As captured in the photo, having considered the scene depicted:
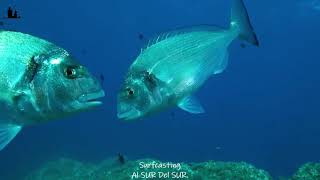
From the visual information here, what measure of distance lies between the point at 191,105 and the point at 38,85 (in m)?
1.78

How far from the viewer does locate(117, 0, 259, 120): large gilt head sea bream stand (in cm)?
339

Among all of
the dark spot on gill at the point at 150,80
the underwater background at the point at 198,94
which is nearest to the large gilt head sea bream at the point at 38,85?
the dark spot on gill at the point at 150,80

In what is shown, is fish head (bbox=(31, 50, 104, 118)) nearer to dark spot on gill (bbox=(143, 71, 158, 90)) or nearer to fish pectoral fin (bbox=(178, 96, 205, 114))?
dark spot on gill (bbox=(143, 71, 158, 90))

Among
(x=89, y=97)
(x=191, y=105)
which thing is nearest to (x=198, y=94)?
(x=191, y=105)

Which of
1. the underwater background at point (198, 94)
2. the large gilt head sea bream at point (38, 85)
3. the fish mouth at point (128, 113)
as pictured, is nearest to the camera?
the large gilt head sea bream at point (38, 85)

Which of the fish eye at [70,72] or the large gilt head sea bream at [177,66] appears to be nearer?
the fish eye at [70,72]

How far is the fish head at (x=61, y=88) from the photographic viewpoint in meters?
2.60

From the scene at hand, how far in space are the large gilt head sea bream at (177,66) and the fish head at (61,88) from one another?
2.36 ft

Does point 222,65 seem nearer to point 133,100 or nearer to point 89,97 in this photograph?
point 133,100

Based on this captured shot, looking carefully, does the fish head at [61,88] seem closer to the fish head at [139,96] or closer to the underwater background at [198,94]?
the fish head at [139,96]

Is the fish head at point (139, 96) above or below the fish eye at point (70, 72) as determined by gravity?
below

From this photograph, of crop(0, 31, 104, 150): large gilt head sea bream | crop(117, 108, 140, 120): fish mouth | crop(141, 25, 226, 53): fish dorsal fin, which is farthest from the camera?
crop(141, 25, 226, 53): fish dorsal fin

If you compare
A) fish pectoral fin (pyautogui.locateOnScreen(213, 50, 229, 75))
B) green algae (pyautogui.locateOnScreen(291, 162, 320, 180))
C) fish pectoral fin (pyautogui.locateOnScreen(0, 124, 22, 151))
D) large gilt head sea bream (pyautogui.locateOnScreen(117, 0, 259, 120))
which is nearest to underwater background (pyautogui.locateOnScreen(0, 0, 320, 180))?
green algae (pyautogui.locateOnScreen(291, 162, 320, 180))

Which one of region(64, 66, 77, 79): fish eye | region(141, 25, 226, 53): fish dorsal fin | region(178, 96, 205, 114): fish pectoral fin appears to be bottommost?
region(178, 96, 205, 114): fish pectoral fin
